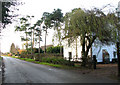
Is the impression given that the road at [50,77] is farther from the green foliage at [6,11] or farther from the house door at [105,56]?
the house door at [105,56]

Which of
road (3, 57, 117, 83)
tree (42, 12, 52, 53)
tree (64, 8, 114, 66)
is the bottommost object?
road (3, 57, 117, 83)

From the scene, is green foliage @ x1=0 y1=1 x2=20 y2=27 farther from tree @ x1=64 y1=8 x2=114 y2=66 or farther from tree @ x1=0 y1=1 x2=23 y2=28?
tree @ x1=64 y1=8 x2=114 y2=66

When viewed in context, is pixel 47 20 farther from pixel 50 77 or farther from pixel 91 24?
pixel 50 77

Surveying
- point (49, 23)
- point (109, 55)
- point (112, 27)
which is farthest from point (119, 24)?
point (49, 23)

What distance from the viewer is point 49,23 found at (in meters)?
33.1

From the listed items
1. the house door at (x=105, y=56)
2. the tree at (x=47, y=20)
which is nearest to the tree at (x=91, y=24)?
the house door at (x=105, y=56)

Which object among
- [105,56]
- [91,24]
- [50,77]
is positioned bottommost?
[50,77]

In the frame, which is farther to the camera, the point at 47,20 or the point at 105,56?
the point at 47,20

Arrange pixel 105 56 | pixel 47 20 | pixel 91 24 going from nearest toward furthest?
pixel 91 24 < pixel 105 56 < pixel 47 20

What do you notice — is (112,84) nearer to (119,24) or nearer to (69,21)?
(119,24)

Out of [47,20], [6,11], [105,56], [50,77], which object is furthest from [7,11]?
[47,20]

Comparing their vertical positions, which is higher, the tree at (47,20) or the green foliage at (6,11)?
the tree at (47,20)

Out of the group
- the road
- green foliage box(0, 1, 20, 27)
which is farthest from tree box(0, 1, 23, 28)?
the road

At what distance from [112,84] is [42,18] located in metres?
31.4
